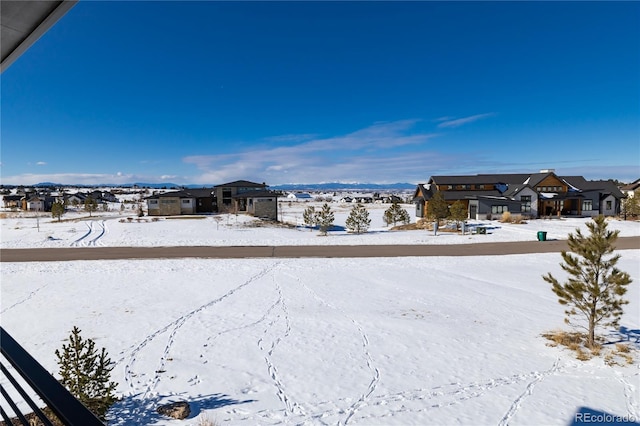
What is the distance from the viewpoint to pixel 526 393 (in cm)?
763

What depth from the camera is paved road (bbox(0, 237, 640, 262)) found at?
69.8 feet

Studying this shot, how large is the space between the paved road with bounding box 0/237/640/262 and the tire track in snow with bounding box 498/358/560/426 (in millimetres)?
13309

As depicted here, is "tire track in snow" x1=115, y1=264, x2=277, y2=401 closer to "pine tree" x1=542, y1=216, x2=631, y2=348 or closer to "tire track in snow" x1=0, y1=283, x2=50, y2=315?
"tire track in snow" x1=0, y1=283, x2=50, y2=315

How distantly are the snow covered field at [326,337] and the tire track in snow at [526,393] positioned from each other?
0.03m

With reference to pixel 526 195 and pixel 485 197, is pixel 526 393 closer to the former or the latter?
pixel 485 197

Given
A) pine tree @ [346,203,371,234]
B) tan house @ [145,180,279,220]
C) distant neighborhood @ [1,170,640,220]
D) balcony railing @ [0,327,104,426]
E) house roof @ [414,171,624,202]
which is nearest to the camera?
balcony railing @ [0,327,104,426]

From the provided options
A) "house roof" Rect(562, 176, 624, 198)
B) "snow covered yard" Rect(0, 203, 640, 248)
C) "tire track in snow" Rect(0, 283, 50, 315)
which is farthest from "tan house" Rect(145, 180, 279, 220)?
"house roof" Rect(562, 176, 624, 198)

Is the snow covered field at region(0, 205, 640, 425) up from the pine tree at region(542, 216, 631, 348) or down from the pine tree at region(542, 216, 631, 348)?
down

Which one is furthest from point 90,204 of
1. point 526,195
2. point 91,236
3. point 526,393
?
point 526,195

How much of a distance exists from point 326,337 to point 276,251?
13145 mm

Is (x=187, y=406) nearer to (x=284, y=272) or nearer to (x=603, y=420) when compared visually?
(x=603, y=420)

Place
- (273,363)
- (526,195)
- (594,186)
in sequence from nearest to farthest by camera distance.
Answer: (273,363) < (526,195) < (594,186)

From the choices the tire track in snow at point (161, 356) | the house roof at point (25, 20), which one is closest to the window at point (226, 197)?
the tire track in snow at point (161, 356)

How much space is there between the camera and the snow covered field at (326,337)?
7.22 metres
